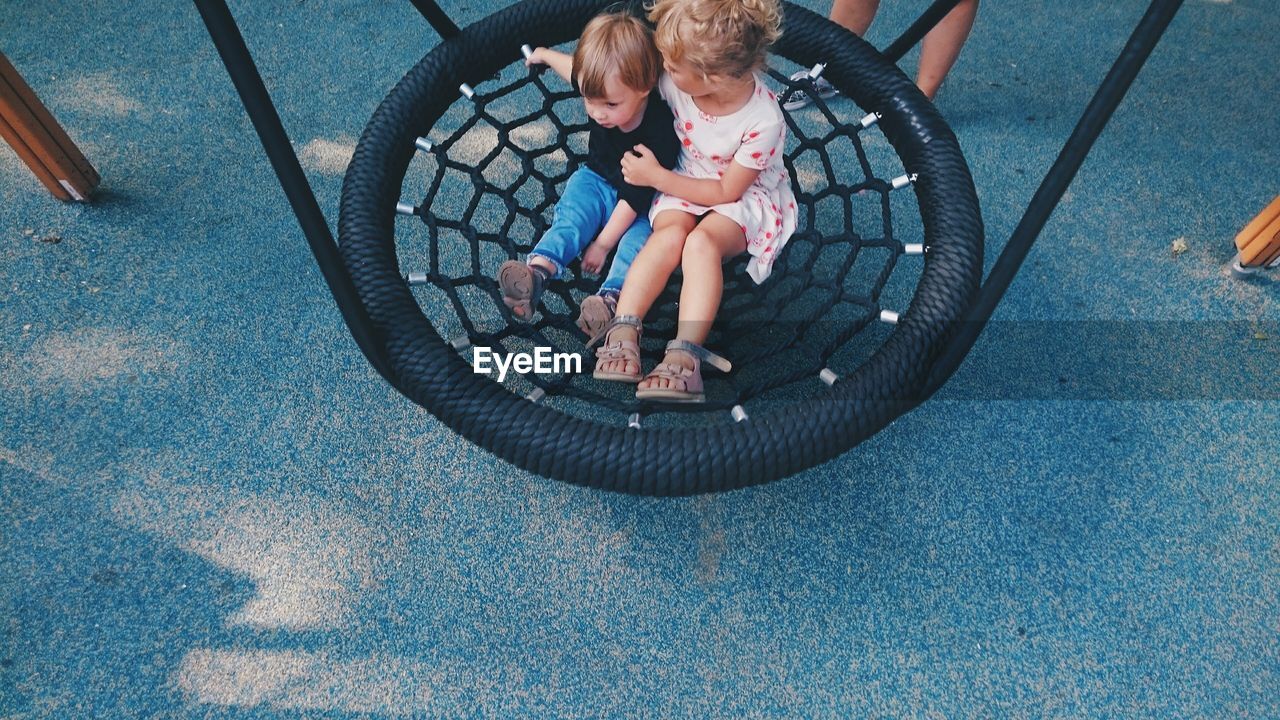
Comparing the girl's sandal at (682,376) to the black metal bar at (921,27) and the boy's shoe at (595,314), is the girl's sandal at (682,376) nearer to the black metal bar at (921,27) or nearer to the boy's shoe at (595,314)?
the boy's shoe at (595,314)

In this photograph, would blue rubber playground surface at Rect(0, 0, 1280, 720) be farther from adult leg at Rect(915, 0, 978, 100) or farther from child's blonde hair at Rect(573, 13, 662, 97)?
child's blonde hair at Rect(573, 13, 662, 97)

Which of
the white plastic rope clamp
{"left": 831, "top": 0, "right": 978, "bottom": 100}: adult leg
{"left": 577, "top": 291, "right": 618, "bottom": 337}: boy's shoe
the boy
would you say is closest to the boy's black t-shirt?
the boy

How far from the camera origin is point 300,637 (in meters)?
1.10

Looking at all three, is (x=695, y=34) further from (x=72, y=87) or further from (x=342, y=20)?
(x=72, y=87)

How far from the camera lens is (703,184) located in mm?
1230

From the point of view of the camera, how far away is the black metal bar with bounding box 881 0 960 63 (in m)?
1.36

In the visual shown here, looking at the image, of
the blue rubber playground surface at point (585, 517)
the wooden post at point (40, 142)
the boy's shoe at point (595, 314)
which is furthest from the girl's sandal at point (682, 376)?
the wooden post at point (40, 142)

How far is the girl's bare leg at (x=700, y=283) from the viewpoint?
3.77 feet

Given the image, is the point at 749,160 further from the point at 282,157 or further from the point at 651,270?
the point at 282,157

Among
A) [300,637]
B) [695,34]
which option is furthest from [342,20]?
[300,637]

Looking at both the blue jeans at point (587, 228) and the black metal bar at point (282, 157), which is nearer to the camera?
the black metal bar at point (282, 157)

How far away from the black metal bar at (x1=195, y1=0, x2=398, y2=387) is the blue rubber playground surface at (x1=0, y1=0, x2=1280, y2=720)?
378 millimetres

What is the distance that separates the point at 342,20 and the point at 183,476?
4.23 feet

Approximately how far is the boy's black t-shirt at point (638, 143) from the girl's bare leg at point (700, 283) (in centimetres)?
15
